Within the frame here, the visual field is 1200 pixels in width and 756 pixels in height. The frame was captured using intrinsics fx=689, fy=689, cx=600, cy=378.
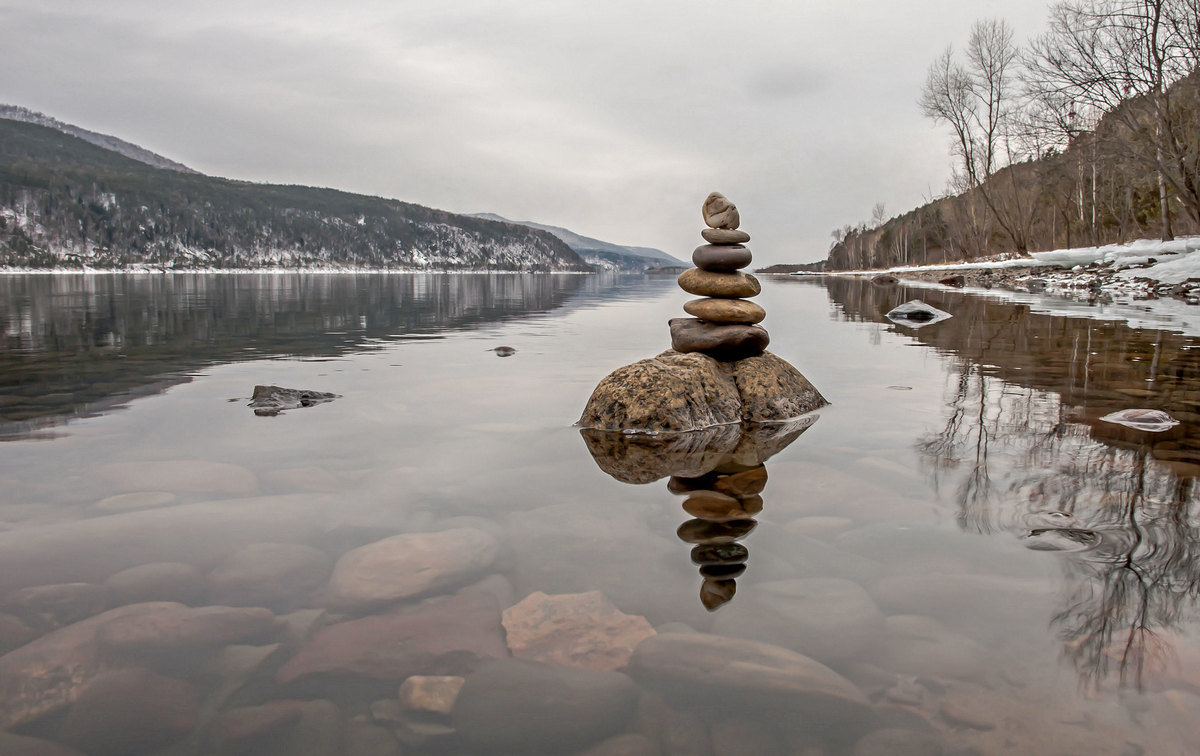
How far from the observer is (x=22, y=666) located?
10.3 ft

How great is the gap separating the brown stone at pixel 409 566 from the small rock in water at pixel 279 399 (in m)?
5.21

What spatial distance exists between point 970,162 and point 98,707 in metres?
63.2

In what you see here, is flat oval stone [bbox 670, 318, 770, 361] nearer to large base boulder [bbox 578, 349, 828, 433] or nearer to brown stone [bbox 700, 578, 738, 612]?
large base boulder [bbox 578, 349, 828, 433]

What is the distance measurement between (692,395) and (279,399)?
5556mm

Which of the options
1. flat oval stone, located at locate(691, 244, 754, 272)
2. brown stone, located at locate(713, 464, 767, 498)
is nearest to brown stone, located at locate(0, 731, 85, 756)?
brown stone, located at locate(713, 464, 767, 498)

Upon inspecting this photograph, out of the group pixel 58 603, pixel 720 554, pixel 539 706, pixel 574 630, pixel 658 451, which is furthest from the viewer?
pixel 658 451

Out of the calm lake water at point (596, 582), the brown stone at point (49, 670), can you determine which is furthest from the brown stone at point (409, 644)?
the brown stone at point (49, 670)

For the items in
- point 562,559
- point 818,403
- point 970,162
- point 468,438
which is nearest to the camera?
point 562,559

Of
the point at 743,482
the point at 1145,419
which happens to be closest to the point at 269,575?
the point at 743,482

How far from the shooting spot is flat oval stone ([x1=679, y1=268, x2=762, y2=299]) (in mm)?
9852

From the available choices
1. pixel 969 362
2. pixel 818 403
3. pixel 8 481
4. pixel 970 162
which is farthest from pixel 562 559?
pixel 970 162

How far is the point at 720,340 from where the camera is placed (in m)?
9.36

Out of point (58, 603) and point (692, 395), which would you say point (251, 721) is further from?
point (692, 395)

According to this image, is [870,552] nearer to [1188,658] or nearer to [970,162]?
[1188,658]
